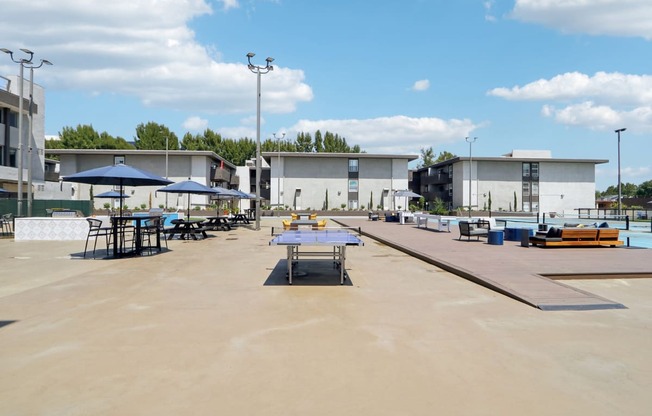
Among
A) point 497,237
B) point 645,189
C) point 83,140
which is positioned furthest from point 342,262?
point 645,189

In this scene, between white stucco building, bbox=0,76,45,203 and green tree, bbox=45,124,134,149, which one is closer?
white stucco building, bbox=0,76,45,203

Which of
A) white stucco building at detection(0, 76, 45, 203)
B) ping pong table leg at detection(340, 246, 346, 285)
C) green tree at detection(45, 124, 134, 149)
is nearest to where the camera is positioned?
ping pong table leg at detection(340, 246, 346, 285)

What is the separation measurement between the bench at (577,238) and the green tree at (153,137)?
74935 mm

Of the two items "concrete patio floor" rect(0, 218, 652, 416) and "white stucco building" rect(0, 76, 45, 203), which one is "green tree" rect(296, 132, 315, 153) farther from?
"concrete patio floor" rect(0, 218, 652, 416)

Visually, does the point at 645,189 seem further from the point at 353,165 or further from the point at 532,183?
the point at 353,165

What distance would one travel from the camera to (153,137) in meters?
80.4

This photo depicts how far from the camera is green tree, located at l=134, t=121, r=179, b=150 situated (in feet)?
261

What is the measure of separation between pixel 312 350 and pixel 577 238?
14529 millimetres

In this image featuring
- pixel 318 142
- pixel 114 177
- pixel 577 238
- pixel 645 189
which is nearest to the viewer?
pixel 114 177

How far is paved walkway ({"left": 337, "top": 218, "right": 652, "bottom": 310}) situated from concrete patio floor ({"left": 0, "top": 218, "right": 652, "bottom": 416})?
40 centimetres

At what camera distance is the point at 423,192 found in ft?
248

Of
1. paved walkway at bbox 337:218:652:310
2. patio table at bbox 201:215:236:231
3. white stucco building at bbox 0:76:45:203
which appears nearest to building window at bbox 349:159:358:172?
patio table at bbox 201:215:236:231

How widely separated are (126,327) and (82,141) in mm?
80548

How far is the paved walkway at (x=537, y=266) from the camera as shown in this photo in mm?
7520
